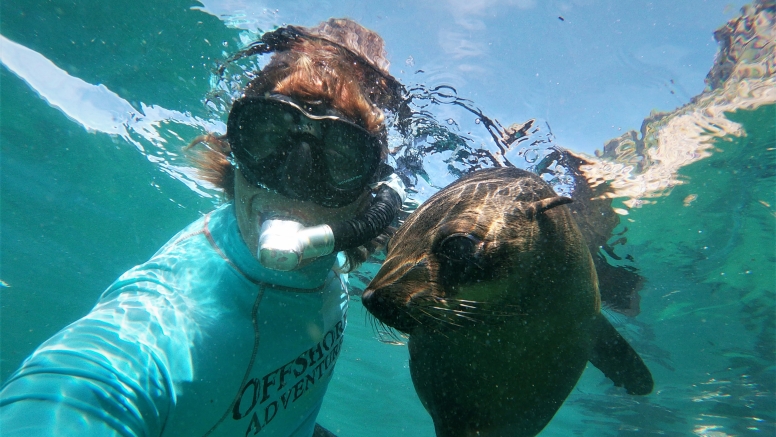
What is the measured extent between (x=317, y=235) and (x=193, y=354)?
0.93m

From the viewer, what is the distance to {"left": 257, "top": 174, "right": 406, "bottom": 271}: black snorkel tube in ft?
6.50

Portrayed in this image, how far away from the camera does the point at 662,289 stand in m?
11.1

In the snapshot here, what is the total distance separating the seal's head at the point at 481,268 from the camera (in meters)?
1.47

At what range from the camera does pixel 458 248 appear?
157cm

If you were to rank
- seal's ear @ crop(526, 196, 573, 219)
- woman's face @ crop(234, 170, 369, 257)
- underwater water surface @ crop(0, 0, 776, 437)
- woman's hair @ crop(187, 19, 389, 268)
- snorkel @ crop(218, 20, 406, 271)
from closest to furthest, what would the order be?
1. seal's ear @ crop(526, 196, 573, 219)
2. woman's face @ crop(234, 170, 369, 257)
3. snorkel @ crop(218, 20, 406, 271)
4. woman's hair @ crop(187, 19, 389, 268)
5. underwater water surface @ crop(0, 0, 776, 437)

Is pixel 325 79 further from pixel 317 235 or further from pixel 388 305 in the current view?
pixel 388 305

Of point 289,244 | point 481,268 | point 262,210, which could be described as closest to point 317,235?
point 289,244

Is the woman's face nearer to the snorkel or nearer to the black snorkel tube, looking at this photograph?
the snorkel

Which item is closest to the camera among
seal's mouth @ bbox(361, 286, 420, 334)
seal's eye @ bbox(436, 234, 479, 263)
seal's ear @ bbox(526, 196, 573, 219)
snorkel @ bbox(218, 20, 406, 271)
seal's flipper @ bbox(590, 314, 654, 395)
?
seal's mouth @ bbox(361, 286, 420, 334)

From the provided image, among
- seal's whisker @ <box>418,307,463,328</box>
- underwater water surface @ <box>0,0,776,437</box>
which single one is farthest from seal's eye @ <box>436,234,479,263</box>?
underwater water surface @ <box>0,0,776,437</box>

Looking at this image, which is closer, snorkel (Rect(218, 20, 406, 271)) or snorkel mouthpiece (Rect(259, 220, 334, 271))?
snorkel mouthpiece (Rect(259, 220, 334, 271))

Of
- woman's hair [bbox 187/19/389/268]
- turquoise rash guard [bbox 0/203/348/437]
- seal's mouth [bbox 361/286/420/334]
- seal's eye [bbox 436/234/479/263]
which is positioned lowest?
turquoise rash guard [bbox 0/203/348/437]

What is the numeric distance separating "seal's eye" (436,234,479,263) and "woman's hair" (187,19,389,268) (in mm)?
1643

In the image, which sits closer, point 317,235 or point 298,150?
point 317,235
